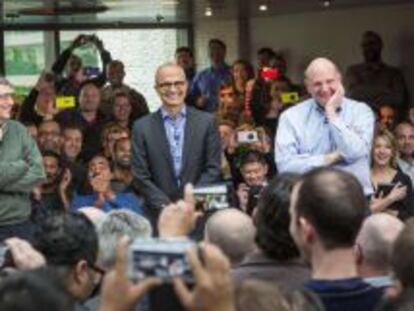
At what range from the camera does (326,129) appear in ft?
19.2

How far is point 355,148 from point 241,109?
17.3ft

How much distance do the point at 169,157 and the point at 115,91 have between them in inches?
182

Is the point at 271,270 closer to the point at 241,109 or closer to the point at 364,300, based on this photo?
the point at 364,300

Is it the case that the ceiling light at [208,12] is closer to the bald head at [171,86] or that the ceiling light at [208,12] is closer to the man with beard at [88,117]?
the man with beard at [88,117]

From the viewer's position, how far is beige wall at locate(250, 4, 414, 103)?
13.4 metres

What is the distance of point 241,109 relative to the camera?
10.9 metres

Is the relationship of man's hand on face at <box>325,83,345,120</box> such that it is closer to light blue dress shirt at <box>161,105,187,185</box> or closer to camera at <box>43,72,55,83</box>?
light blue dress shirt at <box>161,105,187,185</box>

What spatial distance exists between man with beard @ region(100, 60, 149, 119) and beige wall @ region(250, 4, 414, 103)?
11.3 ft

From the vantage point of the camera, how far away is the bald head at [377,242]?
11.6 ft

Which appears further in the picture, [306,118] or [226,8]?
[226,8]

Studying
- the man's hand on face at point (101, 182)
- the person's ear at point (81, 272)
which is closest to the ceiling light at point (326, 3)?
the man's hand on face at point (101, 182)

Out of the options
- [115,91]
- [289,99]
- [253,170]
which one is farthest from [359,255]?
[115,91]

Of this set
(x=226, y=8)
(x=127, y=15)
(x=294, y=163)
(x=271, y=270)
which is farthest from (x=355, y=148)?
(x=127, y=15)

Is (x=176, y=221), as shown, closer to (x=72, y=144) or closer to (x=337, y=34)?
(x=72, y=144)
